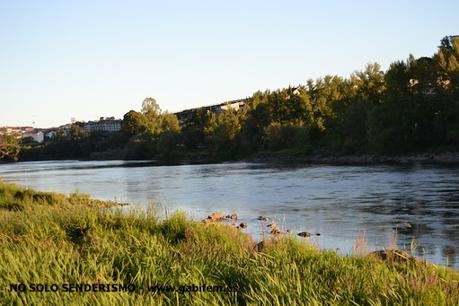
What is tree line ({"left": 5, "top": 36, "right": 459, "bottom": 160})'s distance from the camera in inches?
2950

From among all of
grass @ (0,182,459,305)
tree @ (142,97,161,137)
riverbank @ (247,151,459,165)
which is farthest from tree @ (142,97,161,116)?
grass @ (0,182,459,305)

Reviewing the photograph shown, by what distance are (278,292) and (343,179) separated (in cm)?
4223

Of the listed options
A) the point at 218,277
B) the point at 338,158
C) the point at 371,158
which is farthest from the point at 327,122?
the point at 218,277

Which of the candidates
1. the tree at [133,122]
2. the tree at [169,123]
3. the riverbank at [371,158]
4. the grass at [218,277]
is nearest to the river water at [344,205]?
the grass at [218,277]

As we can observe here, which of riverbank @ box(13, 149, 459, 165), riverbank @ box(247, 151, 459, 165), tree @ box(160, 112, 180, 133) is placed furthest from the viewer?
tree @ box(160, 112, 180, 133)

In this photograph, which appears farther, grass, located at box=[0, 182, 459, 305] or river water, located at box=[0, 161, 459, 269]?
river water, located at box=[0, 161, 459, 269]

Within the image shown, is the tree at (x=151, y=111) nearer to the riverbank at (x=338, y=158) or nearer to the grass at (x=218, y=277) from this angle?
the riverbank at (x=338, y=158)

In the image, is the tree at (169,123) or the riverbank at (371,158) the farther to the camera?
the tree at (169,123)

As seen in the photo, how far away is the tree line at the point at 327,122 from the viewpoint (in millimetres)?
74938

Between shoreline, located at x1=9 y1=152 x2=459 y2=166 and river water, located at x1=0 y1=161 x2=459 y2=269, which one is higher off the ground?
river water, located at x1=0 y1=161 x2=459 y2=269

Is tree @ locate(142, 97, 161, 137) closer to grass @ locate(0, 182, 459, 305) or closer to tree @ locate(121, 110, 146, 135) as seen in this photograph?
tree @ locate(121, 110, 146, 135)

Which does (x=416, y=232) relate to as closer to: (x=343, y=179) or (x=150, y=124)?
(x=343, y=179)

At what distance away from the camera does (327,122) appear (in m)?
102

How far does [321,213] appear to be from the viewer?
27.9 m
